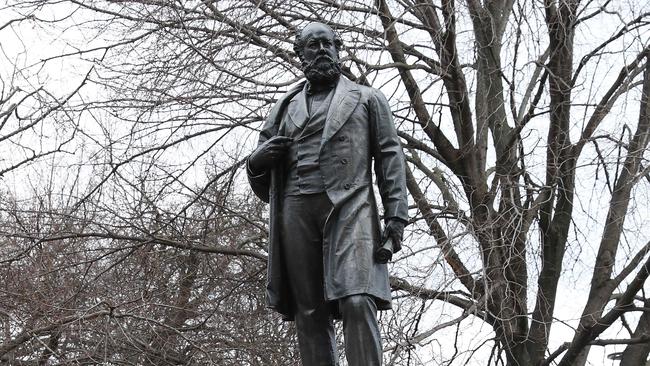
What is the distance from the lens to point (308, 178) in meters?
6.08

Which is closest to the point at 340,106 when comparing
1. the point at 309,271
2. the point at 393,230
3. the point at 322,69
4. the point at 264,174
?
the point at 322,69

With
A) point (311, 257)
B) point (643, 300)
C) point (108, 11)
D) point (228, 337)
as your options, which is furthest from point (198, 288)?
point (311, 257)

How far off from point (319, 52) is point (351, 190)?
0.71 m

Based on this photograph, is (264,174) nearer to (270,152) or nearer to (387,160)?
(270,152)

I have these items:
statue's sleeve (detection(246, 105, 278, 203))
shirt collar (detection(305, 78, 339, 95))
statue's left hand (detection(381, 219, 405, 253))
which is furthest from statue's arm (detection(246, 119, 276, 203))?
statue's left hand (detection(381, 219, 405, 253))

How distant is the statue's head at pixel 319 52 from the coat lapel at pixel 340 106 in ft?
0.27

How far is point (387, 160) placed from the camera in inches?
241

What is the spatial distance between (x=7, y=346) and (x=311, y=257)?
7.56m

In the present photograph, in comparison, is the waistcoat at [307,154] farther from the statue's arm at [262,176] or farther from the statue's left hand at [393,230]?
the statue's left hand at [393,230]

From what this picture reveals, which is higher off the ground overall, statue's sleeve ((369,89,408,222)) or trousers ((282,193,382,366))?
statue's sleeve ((369,89,408,222))

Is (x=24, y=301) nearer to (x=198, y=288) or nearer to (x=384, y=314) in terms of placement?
(x=198, y=288)

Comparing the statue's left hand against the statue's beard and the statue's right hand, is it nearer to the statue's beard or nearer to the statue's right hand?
the statue's right hand

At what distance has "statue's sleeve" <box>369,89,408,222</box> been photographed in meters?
5.99

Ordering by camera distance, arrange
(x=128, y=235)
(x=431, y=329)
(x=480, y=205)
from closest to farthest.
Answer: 1. (x=431, y=329)
2. (x=480, y=205)
3. (x=128, y=235)
